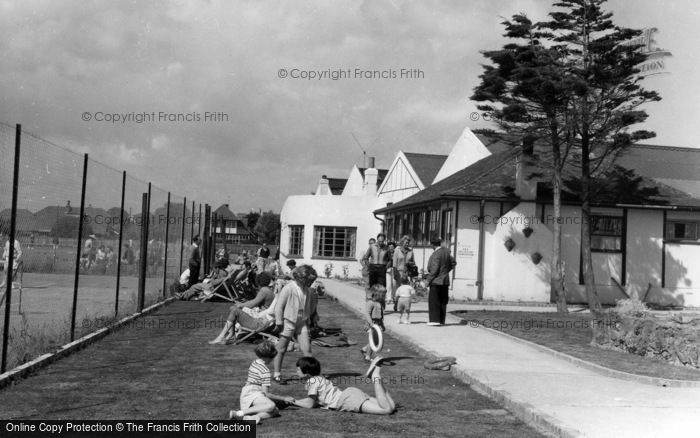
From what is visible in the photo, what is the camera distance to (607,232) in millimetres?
24047

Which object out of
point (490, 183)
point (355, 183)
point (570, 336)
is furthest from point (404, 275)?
point (355, 183)

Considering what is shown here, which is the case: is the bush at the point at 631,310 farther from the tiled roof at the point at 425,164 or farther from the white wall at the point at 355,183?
the white wall at the point at 355,183

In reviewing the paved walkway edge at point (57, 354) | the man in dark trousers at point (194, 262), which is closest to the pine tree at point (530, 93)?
the man in dark trousers at point (194, 262)

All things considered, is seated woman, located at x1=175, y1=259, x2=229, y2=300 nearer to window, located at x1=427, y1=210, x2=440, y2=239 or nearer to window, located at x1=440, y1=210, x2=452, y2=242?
window, located at x1=440, y1=210, x2=452, y2=242

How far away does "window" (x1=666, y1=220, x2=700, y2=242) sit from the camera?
963 inches

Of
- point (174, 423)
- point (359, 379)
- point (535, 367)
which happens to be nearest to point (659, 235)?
→ point (535, 367)

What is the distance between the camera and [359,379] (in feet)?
29.9

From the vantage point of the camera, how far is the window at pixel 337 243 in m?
36.4

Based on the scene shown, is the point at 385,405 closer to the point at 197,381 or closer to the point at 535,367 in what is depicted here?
the point at 197,381

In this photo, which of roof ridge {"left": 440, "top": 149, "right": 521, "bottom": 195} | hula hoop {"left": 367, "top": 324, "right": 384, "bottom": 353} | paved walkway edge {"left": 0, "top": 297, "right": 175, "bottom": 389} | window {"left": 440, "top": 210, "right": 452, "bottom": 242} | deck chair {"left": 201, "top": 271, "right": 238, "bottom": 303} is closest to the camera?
hula hoop {"left": 367, "top": 324, "right": 384, "bottom": 353}

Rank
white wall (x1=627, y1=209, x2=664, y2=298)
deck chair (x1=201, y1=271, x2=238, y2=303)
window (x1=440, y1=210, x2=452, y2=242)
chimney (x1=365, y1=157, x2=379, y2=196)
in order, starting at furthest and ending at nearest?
chimney (x1=365, y1=157, x2=379, y2=196) < white wall (x1=627, y1=209, x2=664, y2=298) < window (x1=440, y1=210, x2=452, y2=242) < deck chair (x1=201, y1=271, x2=238, y2=303)

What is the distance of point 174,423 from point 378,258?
1041cm

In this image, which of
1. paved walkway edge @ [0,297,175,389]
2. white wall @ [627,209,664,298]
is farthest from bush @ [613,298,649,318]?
white wall @ [627,209,664,298]

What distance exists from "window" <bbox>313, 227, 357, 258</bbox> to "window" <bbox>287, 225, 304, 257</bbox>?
1076 mm
